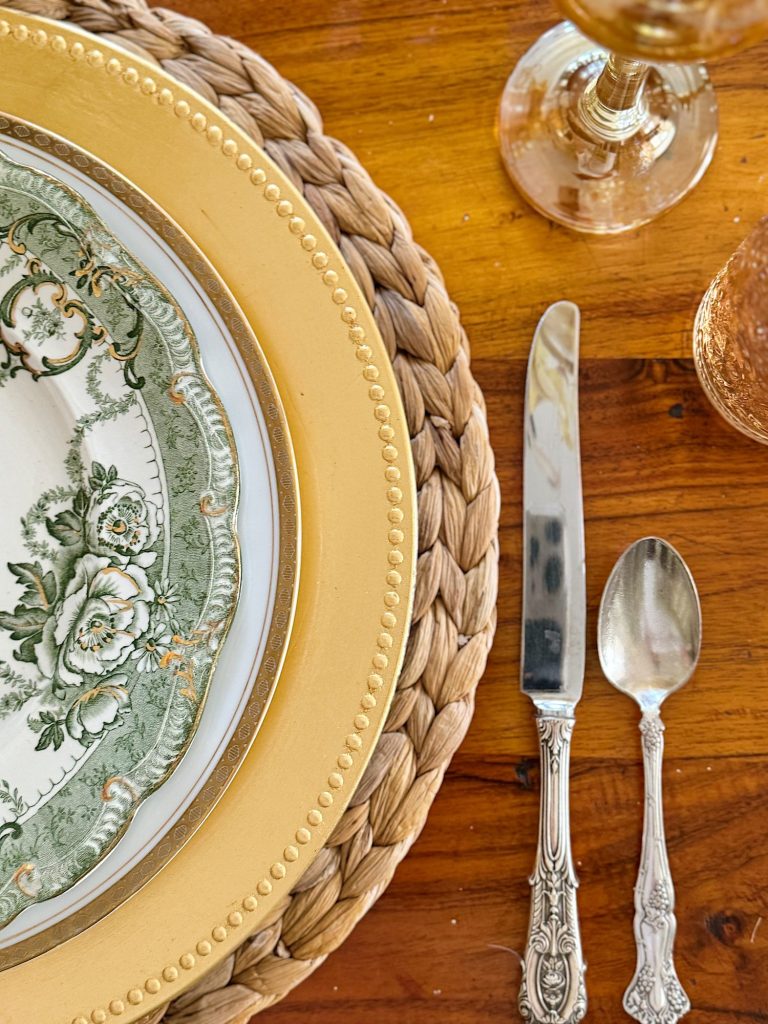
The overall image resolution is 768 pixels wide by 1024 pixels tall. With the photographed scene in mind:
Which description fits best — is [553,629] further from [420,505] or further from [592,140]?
[592,140]

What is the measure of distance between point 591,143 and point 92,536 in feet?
1.28

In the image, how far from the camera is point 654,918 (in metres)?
0.54

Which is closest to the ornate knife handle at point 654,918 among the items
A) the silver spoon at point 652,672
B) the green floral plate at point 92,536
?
the silver spoon at point 652,672

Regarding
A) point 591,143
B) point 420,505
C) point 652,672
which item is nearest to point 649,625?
point 652,672

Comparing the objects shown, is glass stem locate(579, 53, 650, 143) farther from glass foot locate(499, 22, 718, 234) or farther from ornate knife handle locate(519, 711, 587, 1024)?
ornate knife handle locate(519, 711, 587, 1024)

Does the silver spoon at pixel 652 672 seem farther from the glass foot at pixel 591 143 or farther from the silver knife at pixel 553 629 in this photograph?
the glass foot at pixel 591 143

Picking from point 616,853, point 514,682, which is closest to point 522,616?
point 514,682

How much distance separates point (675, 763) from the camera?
0.56 meters

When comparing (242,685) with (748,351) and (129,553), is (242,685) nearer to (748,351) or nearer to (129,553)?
(129,553)

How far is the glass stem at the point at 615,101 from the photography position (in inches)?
20.0

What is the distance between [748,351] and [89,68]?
401 mm

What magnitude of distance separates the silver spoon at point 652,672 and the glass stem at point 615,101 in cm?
26

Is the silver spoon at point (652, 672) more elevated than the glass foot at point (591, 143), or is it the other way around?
the glass foot at point (591, 143)

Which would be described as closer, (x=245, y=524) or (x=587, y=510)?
(x=245, y=524)
